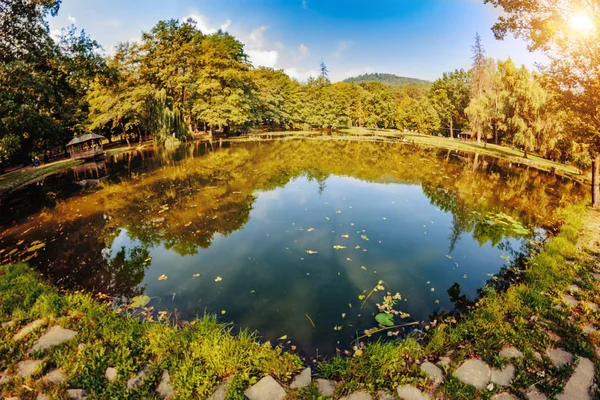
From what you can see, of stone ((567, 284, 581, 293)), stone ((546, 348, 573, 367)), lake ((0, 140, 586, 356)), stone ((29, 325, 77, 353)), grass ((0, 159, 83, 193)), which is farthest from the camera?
grass ((0, 159, 83, 193))

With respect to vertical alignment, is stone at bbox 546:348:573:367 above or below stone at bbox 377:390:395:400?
above

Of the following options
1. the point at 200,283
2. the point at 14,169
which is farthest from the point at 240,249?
the point at 14,169

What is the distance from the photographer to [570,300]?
566cm

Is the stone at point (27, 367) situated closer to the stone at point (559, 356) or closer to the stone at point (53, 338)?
the stone at point (53, 338)

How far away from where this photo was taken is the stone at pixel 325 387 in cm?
387

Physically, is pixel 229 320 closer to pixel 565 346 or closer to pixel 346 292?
pixel 346 292

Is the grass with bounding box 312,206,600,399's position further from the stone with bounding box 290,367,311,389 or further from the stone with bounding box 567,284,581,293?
the stone with bounding box 290,367,311,389

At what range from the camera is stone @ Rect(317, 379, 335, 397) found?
387 cm

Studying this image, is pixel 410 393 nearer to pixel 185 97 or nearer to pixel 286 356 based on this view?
pixel 286 356

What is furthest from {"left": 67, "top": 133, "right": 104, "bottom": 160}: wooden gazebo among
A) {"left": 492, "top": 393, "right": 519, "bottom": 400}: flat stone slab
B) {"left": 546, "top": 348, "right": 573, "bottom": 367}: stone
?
{"left": 546, "top": 348, "right": 573, "bottom": 367}: stone

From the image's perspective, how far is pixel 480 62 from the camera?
148ft

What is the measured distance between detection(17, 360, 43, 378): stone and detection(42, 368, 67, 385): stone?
0.23 metres

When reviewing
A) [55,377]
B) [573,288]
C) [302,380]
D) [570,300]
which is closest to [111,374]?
[55,377]

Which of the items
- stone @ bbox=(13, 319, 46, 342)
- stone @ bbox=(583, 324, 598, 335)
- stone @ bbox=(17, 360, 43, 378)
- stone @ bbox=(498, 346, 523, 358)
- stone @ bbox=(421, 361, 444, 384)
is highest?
stone @ bbox=(583, 324, 598, 335)
